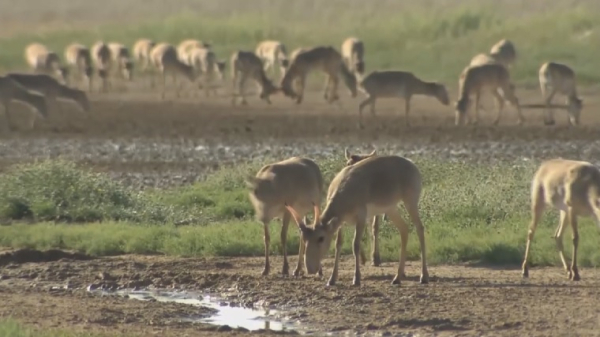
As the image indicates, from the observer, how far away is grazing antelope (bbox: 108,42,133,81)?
41.8 m

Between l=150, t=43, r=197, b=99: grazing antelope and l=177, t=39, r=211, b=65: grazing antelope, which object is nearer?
l=150, t=43, r=197, b=99: grazing antelope

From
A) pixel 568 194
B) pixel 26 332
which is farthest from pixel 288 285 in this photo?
pixel 26 332

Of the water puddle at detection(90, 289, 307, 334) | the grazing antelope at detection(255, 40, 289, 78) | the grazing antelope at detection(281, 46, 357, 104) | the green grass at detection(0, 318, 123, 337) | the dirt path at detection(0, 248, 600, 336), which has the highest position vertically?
the grazing antelope at detection(255, 40, 289, 78)

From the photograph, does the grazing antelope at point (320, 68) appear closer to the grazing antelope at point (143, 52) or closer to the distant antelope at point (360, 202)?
the grazing antelope at point (143, 52)

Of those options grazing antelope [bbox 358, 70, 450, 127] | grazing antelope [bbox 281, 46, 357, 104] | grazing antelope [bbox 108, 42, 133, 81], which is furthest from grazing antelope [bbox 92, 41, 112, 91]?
grazing antelope [bbox 358, 70, 450, 127]

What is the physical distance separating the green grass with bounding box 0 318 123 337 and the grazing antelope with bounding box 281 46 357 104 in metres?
24.4

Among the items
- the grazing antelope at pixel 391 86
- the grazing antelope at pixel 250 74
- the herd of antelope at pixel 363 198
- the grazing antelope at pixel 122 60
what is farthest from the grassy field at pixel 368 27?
the herd of antelope at pixel 363 198

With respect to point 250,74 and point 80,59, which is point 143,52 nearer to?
point 80,59

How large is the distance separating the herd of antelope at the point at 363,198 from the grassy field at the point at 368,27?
22.8m

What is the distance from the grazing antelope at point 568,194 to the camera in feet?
41.5

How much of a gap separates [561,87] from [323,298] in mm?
19134

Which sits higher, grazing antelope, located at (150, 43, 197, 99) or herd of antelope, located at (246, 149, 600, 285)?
grazing antelope, located at (150, 43, 197, 99)

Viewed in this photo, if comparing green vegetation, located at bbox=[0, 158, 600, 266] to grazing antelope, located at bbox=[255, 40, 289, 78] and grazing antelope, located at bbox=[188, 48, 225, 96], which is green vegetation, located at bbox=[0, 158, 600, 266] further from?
grazing antelope, located at bbox=[255, 40, 289, 78]

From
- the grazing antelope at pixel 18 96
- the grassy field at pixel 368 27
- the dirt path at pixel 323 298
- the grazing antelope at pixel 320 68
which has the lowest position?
the dirt path at pixel 323 298
